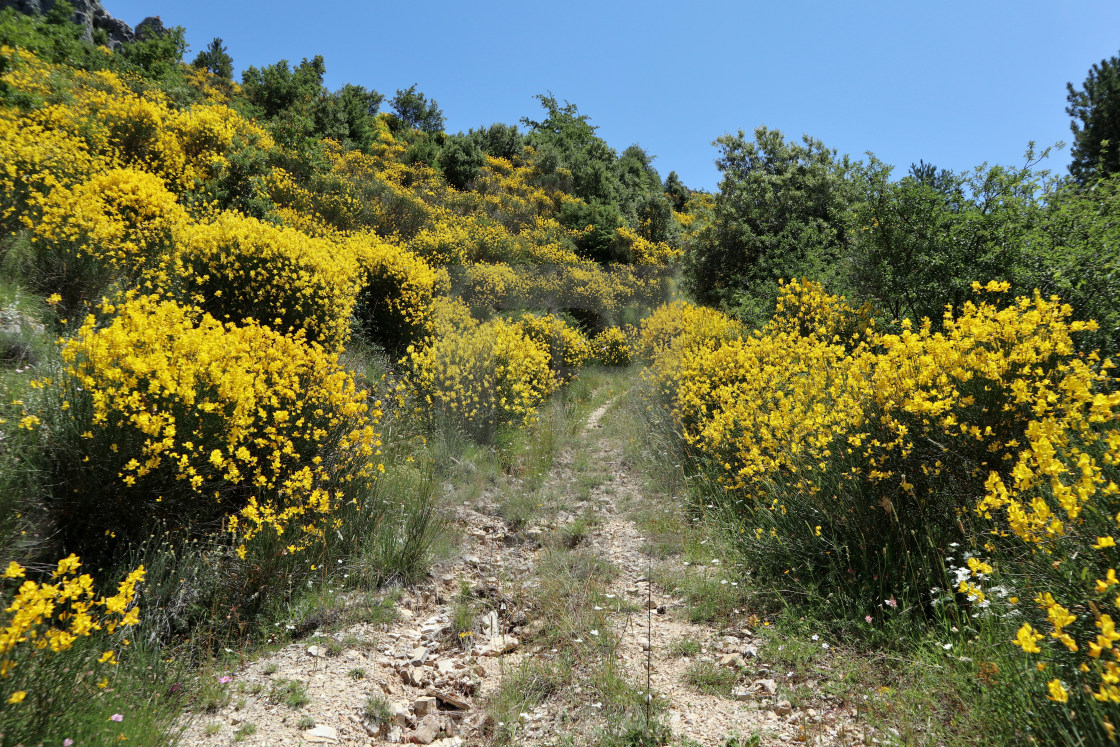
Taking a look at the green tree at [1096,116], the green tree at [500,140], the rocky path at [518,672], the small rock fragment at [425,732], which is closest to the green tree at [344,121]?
the green tree at [500,140]

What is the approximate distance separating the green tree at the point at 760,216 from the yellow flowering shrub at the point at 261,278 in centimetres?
907

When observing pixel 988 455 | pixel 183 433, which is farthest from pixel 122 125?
pixel 988 455

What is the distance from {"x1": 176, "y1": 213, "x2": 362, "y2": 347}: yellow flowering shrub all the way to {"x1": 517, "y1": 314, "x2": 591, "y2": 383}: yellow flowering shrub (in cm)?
499

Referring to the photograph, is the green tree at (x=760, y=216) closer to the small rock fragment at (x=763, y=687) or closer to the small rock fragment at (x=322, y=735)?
the small rock fragment at (x=763, y=687)

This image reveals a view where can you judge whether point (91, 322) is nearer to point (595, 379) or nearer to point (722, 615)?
point (722, 615)

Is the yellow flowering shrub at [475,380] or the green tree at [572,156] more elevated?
the green tree at [572,156]

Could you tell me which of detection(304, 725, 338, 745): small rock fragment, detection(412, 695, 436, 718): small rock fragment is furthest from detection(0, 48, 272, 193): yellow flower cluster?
detection(412, 695, 436, 718): small rock fragment

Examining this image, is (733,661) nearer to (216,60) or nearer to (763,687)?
(763,687)

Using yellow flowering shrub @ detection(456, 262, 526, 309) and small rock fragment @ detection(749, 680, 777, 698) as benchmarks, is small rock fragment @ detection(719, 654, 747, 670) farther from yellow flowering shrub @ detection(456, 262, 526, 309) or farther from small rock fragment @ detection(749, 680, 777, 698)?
yellow flowering shrub @ detection(456, 262, 526, 309)

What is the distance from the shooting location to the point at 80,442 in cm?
311

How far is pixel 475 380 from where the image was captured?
25.1 feet

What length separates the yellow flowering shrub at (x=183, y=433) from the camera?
121 inches

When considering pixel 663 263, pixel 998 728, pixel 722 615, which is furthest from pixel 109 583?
pixel 663 263

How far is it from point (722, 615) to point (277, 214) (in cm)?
1026
